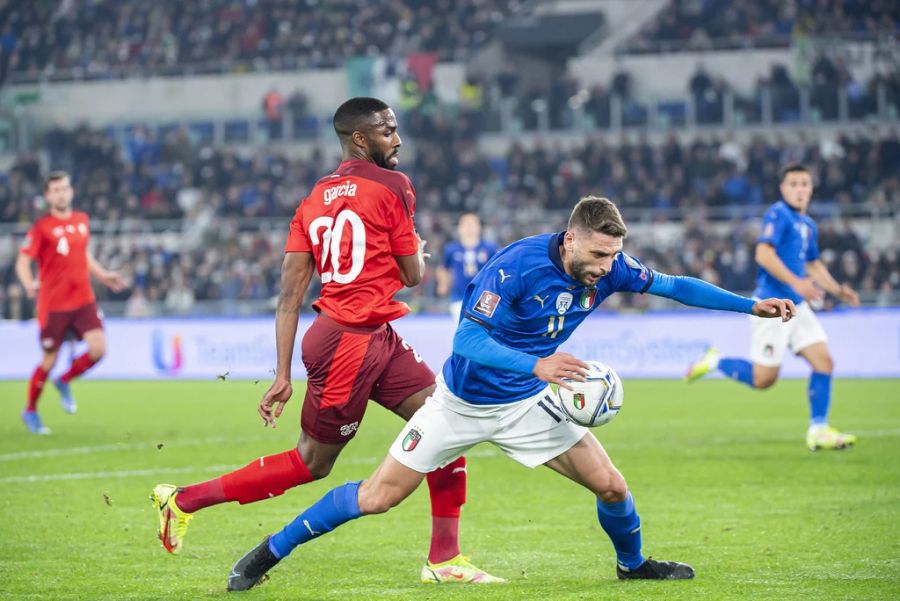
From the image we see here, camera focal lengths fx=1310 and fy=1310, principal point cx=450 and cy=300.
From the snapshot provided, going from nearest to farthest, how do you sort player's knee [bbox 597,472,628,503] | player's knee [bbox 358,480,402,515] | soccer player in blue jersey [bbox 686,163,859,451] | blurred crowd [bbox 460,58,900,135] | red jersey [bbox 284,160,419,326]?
player's knee [bbox 358,480,402,515], player's knee [bbox 597,472,628,503], red jersey [bbox 284,160,419,326], soccer player in blue jersey [bbox 686,163,859,451], blurred crowd [bbox 460,58,900,135]

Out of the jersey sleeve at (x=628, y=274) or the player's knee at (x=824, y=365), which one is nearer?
the jersey sleeve at (x=628, y=274)

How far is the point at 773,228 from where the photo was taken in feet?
37.7

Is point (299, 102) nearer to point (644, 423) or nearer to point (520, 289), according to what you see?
point (644, 423)

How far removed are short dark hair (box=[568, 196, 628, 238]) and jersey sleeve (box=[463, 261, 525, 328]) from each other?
0.33m

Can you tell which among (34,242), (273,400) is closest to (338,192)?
(273,400)

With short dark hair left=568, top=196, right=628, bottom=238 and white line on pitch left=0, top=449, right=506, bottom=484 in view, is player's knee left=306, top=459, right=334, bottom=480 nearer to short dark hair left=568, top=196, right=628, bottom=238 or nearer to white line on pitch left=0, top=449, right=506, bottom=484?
short dark hair left=568, top=196, right=628, bottom=238

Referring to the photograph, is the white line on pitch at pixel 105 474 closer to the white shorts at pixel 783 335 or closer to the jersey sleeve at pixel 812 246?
the white shorts at pixel 783 335

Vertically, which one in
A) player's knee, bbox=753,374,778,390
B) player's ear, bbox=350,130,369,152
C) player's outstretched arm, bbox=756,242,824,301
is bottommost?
player's knee, bbox=753,374,778,390

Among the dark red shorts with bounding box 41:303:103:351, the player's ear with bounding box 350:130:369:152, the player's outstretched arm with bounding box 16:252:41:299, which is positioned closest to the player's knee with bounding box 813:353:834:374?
the player's ear with bounding box 350:130:369:152

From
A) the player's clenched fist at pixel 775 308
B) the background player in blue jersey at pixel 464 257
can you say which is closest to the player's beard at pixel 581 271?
the player's clenched fist at pixel 775 308

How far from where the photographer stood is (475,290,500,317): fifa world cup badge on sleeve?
18.1ft

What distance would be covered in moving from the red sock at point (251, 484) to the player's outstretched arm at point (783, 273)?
235 inches

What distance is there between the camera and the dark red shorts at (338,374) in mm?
6273

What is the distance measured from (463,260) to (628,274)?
10359 millimetres
